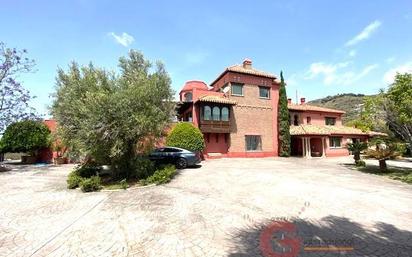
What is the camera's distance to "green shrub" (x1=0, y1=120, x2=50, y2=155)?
92.7 ft

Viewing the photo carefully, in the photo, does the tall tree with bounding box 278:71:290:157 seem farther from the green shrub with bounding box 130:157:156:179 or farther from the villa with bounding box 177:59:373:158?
the green shrub with bounding box 130:157:156:179

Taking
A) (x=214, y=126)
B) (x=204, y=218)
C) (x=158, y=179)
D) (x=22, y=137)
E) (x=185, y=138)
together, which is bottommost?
(x=204, y=218)

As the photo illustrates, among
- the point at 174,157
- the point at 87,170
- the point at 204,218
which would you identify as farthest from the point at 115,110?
the point at 204,218

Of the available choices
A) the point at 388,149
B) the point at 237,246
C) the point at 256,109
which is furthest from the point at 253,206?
the point at 256,109

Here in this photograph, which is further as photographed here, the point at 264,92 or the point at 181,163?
the point at 264,92

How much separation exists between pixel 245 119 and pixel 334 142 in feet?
45.4

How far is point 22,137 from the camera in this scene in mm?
28328

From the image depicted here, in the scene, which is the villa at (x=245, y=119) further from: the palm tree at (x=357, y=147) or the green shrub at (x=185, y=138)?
the palm tree at (x=357, y=147)

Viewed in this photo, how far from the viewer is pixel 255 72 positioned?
3328 cm

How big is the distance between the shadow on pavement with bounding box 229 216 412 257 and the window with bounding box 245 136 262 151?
78.5ft

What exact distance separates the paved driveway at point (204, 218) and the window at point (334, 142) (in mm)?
22281

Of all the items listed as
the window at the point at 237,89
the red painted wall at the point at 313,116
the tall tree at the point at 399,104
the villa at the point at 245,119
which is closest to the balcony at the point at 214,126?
the villa at the point at 245,119

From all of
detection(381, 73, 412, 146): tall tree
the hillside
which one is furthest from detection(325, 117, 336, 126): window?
the hillside

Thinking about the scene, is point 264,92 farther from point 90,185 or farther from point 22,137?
point 22,137
